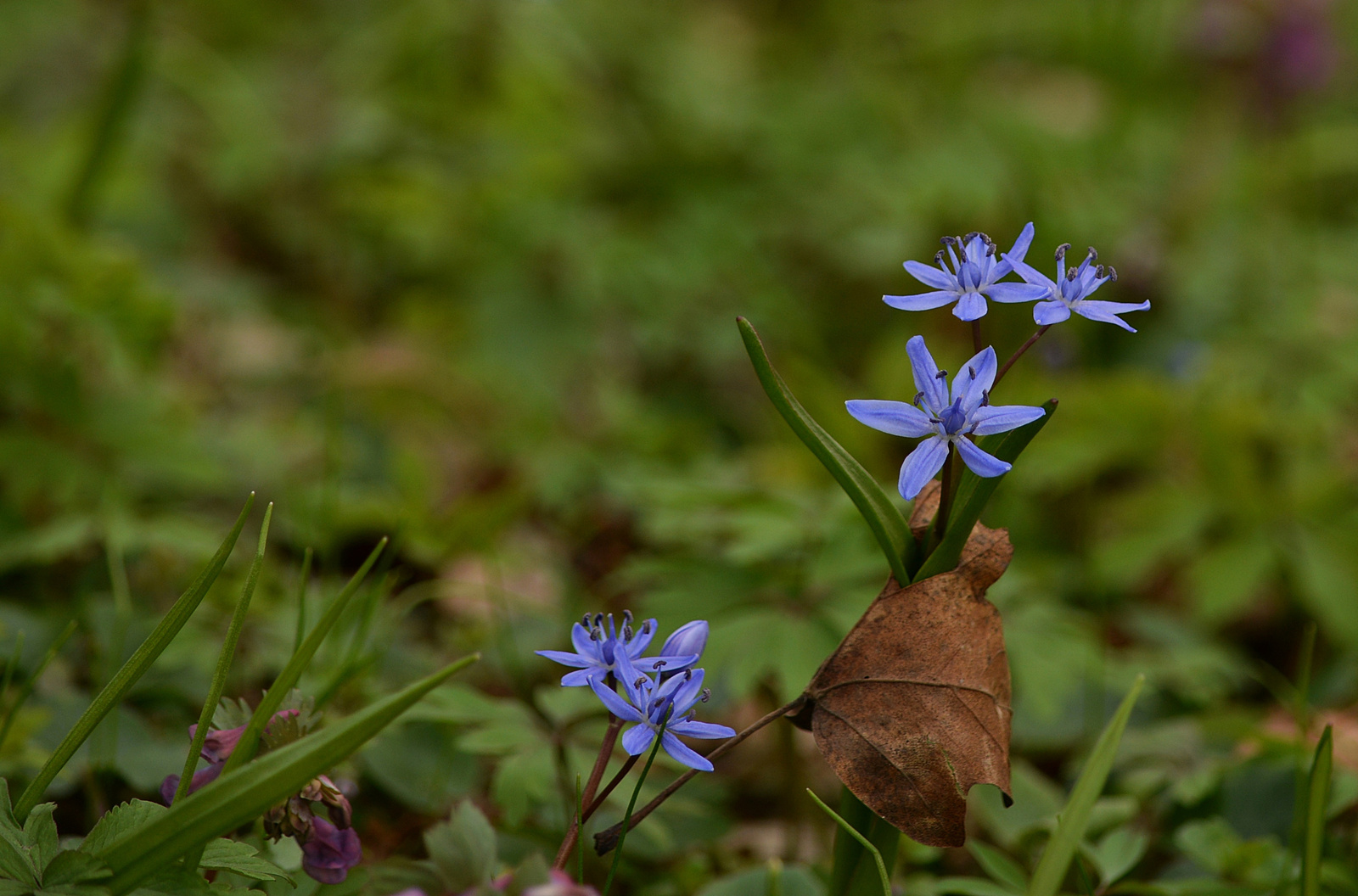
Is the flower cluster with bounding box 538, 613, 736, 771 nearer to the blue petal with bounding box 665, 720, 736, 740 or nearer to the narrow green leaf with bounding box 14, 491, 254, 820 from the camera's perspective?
the blue petal with bounding box 665, 720, 736, 740

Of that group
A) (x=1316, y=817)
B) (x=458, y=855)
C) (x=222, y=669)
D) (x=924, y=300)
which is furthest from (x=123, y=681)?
(x=1316, y=817)

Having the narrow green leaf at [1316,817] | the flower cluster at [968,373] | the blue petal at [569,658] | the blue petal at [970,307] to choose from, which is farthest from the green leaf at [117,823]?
the narrow green leaf at [1316,817]

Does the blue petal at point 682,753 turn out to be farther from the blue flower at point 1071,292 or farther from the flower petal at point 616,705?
the blue flower at point 1071,292

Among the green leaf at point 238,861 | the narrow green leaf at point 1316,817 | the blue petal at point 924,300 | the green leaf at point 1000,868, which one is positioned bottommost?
the green leaf at point 1000,868

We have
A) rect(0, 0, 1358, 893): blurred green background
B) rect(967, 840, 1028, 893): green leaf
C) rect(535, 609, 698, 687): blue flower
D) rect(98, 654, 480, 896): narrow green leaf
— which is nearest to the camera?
rect(98, 654, 480, 896): narrow green leaf

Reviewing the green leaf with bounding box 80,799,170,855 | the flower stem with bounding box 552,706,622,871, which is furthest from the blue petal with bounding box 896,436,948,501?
the green leaf with bounding box 80,799,170,855

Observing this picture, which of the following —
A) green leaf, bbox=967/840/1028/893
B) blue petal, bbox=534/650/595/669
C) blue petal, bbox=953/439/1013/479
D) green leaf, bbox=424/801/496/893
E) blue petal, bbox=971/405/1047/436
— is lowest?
green leaf, bbox=967/840/1028/893
